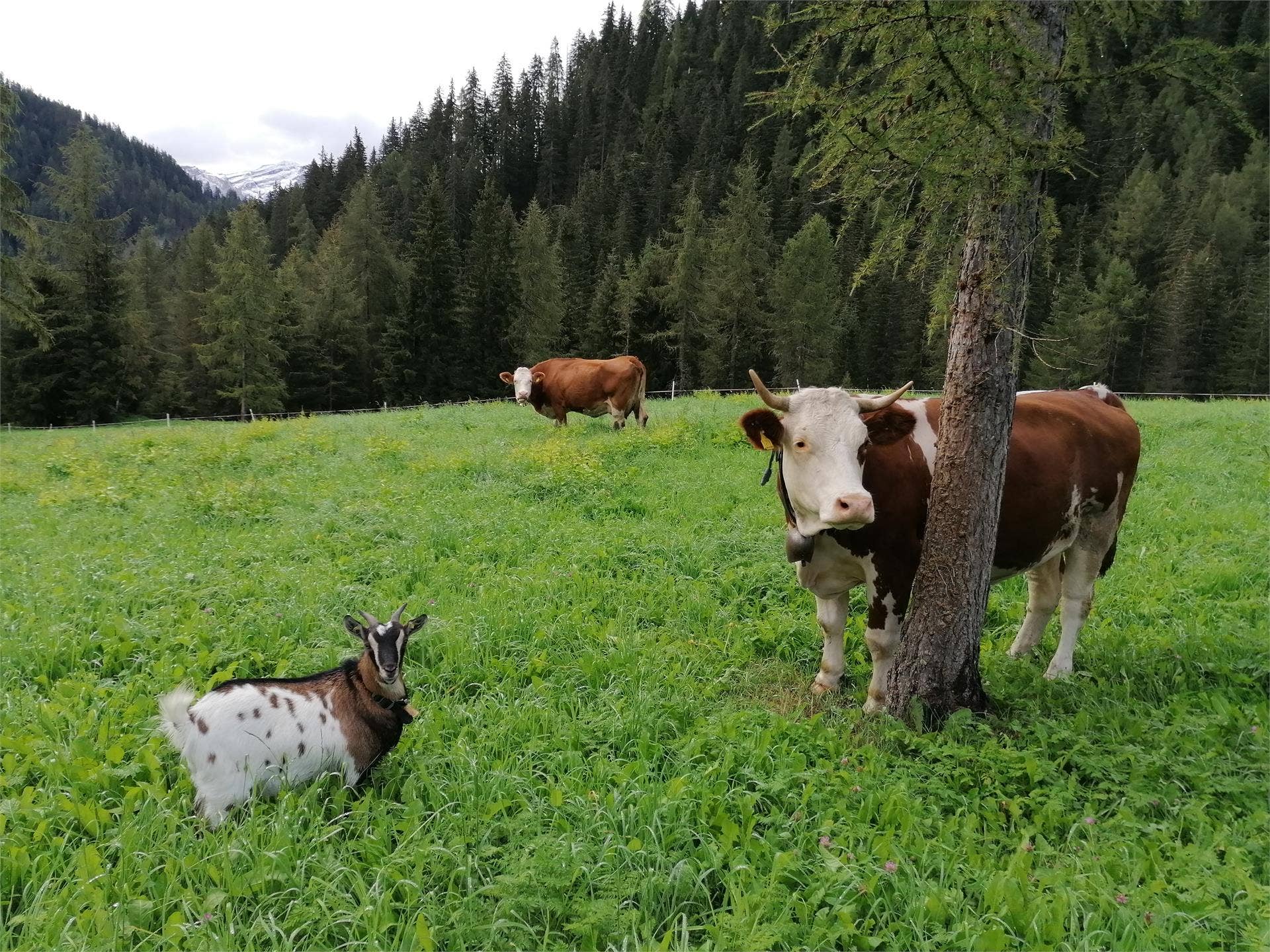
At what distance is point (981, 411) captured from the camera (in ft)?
13.1

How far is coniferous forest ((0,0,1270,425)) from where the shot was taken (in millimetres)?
38375

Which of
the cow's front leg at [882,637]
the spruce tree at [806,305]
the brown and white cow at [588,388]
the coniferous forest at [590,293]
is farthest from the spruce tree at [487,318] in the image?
the cow's front leg at [882,637]

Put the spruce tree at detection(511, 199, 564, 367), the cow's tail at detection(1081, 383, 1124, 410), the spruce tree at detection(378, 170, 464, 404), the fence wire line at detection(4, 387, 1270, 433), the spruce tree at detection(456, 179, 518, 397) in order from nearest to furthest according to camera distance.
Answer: the cow's tail at detection(1081, 383, 1124, 410)
the fence wire line at detection(4, 387, 1270, 433)
the spruce tree at detection(378, 170, 464, 404)
the spruce tree at detection(456, 179, 518, 397)
the spruce tree at detection(511, 199, 564, 367)

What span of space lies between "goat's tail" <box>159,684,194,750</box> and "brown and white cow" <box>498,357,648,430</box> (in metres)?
13.5

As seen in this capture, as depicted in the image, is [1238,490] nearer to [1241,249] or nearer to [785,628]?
[785,628]

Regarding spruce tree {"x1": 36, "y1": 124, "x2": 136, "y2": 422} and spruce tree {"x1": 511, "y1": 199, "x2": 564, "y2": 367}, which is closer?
spruce tree {"x1": 36, "y1": 124, "x2": 136, "y2": 422}

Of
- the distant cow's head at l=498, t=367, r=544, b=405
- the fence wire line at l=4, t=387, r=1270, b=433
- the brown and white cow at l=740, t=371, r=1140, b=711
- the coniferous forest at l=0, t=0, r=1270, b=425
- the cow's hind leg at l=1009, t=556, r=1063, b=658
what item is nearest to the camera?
the brown and white cow at l=740, t=371, r=1140, b=711

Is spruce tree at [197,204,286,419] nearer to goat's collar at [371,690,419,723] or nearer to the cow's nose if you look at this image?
goat's collar at [371,690,419,723]

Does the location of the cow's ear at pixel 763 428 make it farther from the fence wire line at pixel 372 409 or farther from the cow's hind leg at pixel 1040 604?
the fence wire line at pixel 372 409

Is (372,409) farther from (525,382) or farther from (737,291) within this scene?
(525,382)

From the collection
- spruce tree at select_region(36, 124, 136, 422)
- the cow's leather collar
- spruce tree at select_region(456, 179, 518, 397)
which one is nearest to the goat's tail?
the cow's leather collar

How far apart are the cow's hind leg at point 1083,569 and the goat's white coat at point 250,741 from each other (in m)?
4.91

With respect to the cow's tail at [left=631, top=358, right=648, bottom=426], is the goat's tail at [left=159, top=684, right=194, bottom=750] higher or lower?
lower

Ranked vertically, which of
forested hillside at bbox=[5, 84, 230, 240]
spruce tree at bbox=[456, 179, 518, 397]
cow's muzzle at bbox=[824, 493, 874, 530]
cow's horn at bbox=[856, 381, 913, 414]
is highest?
forested hillside at bbox=[5, 84, 230, 240]
